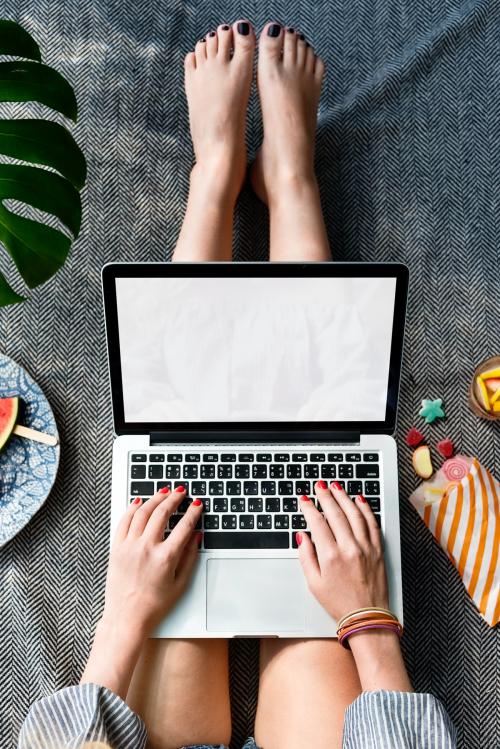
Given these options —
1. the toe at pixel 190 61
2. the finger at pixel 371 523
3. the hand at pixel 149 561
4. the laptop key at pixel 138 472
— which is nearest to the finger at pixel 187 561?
the hand at pixel 149 561

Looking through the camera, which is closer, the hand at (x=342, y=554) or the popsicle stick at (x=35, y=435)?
the hand at (x=342, y=554)

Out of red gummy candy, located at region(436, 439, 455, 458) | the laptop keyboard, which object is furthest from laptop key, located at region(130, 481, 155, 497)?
red gummy candy, located at region(436, 439, 455, 458)

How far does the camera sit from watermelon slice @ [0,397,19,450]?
108cm

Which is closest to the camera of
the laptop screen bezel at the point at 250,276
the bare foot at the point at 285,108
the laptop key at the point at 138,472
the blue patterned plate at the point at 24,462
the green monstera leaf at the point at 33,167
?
the green monstera leaf at the point at 33,167

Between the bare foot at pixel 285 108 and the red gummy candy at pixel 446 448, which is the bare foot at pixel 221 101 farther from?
the red gummy candy at pixel 446 448

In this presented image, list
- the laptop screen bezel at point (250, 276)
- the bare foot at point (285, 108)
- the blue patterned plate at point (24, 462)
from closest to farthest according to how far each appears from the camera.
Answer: the laptop screen bezel at point (250, 276)
the blue patterned plate at point (24, 462)
the bare foot at point (285, 108)

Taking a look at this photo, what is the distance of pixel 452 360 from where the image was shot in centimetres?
118

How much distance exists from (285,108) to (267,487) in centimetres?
65

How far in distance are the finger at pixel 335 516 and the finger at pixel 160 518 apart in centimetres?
19

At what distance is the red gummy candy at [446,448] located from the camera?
113cm

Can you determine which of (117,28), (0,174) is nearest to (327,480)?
(0,174)

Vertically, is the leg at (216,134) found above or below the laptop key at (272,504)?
above

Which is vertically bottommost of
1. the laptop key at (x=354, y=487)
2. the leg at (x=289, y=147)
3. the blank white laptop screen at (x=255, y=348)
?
the laptop key at (x=354, y=487)

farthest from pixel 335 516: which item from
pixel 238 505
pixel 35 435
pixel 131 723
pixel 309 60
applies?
pixel 309 60
